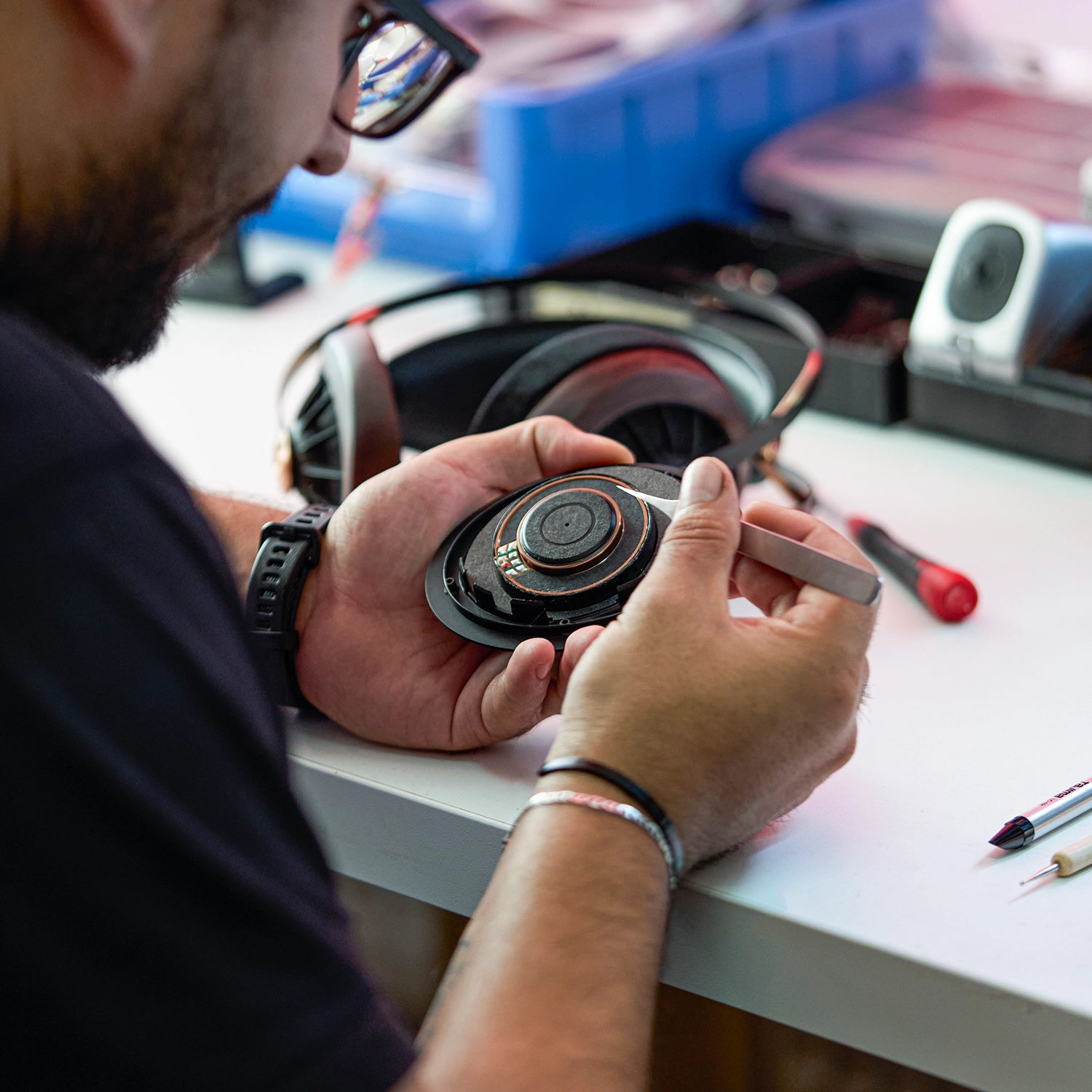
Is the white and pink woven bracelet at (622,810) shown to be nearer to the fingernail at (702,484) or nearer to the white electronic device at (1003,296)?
the fingernail at (702,484)

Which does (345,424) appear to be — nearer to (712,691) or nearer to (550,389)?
(550,389)

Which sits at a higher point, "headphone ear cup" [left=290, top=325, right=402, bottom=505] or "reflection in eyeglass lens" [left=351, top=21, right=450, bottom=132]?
"reflection in eyeglass lens" [left=351, top=21, right=450, bottom=132]

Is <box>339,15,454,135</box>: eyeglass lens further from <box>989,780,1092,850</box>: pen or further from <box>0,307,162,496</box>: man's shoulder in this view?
<box>989,780,1092,850</box>: pen

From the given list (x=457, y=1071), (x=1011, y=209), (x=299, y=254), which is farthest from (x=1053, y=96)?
(x=457, y=1071)

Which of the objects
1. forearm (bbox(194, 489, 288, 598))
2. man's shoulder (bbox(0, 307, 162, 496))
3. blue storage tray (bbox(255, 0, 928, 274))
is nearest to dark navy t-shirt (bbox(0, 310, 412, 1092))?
man's shoulder (bbox(0, 307, 162, 496))

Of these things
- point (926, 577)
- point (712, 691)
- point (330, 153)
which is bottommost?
point (926, 577)

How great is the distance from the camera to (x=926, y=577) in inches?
33.0

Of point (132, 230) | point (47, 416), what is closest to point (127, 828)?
point (47, 416)

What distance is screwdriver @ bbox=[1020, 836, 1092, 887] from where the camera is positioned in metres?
0.59

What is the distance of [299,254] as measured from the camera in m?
1.65

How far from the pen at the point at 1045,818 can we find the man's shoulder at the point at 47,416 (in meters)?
0.41

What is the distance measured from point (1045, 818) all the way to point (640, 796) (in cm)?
20

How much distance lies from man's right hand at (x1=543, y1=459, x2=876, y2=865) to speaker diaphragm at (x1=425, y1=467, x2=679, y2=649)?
60 mm

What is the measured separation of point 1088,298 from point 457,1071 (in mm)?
796
